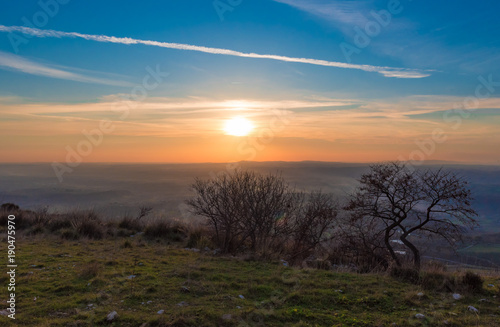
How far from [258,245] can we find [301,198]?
467 centimetres

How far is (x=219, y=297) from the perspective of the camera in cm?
726

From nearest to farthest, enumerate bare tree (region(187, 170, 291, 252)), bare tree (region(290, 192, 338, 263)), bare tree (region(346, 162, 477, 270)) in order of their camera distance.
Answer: bare tree (region(346, 162, 477, 270))
bare tree (region(187, 170, 291, 252))
bare tree (region(290, 192, 338, 263))

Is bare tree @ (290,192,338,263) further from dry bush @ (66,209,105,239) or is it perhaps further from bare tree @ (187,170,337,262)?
dry bush @ (66,209,105,239)

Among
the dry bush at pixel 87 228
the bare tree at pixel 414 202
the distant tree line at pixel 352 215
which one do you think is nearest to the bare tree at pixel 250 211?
the distant tree line at pixel 352 215

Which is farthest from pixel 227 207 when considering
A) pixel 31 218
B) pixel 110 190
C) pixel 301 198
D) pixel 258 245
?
pixel 110 190

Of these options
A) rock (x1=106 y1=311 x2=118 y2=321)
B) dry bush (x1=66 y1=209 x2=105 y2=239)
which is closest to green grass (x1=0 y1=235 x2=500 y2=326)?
rock (x1=106 y1=311 x2=118 y2=321)

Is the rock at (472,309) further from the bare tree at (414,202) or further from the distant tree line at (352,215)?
the bare tree at (414,202)

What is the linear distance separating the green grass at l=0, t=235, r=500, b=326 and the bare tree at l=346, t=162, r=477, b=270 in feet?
10.3

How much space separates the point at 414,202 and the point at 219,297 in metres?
9.16

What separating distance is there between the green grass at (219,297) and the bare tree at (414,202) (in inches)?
123

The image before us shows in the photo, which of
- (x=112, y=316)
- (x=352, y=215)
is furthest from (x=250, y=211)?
(x=112, y=316)

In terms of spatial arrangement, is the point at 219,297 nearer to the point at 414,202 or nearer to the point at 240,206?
the point at 240,206

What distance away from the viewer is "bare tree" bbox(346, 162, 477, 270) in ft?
39.6

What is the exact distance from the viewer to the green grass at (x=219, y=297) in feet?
20.0
